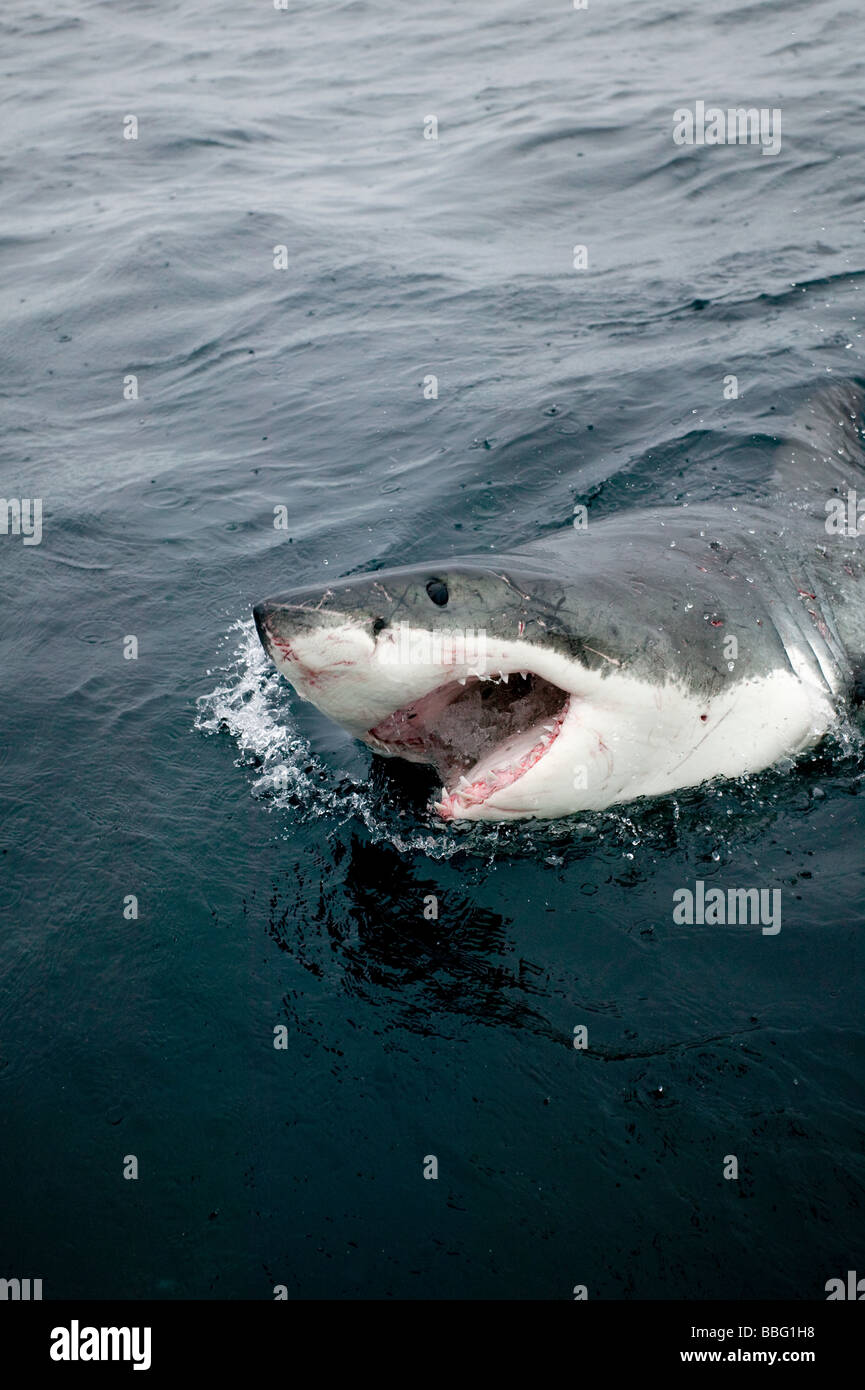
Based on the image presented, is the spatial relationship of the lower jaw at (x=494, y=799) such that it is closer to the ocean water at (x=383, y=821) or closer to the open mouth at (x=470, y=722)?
the open mouth at (x=470, y=722)

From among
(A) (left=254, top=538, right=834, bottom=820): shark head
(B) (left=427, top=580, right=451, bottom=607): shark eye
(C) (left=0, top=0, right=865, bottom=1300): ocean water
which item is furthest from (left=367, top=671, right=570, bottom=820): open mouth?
(C) (left=0, top=0, right=865, bottom=1300): ocean water

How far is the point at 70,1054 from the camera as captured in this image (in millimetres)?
3748

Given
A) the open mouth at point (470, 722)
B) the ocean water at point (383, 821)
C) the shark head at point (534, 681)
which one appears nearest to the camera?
the ocean water at point (383, 821)

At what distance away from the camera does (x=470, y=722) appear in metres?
3.94

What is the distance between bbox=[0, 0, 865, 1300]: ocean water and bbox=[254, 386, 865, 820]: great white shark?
36cm

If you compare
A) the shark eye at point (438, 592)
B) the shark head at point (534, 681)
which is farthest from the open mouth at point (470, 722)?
the shark eye at point (438, 592)

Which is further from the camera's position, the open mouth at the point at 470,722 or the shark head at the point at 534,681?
the open mouth at the point at 470,722

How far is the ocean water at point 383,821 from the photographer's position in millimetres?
3188

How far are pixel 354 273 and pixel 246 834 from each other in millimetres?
7681

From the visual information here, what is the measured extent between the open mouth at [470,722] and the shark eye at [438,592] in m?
0.40

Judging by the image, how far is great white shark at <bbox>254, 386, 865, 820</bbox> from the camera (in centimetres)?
345

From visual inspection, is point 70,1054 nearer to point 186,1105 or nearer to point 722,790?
point 186,1105

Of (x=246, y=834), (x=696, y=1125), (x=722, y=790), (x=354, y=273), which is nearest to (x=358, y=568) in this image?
(x=246, y=834)

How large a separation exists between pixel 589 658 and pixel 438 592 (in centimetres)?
56
